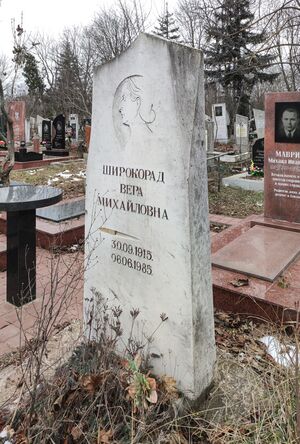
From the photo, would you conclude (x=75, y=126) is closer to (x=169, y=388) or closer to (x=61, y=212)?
(x=61, y=212)

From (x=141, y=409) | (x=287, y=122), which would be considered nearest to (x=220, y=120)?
(x=287, y=122)

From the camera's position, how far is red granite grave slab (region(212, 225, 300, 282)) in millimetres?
3658

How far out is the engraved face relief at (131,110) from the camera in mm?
2006

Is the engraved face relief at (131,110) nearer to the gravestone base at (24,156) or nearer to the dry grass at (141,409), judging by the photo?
the dry grass at (141,409)

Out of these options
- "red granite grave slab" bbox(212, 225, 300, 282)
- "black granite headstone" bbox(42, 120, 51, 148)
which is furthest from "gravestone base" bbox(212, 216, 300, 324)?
"black granite headstone" bbox(42, 120, 51, 148)

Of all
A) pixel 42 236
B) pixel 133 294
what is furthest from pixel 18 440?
pixel 42 236

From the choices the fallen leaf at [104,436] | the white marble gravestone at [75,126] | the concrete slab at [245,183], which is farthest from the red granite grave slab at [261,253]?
the white marble gravestone at [75,126]

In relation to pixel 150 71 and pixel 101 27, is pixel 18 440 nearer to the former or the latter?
pixel 150 71

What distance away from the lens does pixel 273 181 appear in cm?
556

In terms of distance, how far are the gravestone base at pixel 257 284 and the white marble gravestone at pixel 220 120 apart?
54.7 ft

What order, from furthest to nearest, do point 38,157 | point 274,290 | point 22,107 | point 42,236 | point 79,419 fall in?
point 22,107, point 38,157, point 42,236, point 274,290, point 79,419

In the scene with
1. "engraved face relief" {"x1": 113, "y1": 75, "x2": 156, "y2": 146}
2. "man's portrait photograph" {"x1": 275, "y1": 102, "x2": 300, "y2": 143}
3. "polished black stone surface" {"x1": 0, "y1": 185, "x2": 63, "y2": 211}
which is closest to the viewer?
"engraved face relief" {"x1": 113, "y1": 75, "x2": 156, "y2": 146}

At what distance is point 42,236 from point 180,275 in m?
3.76

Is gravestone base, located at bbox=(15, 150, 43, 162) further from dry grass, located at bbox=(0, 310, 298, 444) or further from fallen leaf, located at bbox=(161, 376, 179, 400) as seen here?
fallen leaf, located at bbox=(161, 376, 179, 400)
